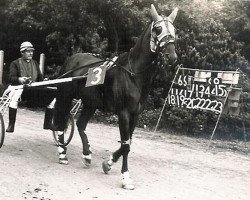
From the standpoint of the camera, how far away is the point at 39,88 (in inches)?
339

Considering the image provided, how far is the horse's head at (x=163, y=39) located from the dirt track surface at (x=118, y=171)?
1952 millimetres

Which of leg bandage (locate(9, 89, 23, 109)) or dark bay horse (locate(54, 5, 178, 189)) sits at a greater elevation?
dark bay horse (locate(54, 5, 178, 189))

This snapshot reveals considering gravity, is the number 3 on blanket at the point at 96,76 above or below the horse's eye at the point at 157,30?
below

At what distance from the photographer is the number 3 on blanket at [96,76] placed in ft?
23.9

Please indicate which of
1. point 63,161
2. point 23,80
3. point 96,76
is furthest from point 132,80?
point 23,80

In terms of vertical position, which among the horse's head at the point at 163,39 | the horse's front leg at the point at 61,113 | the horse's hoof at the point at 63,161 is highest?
the horse's head at the point at 163,39

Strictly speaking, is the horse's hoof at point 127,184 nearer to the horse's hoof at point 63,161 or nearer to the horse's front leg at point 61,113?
the horse's hoof at point 63,161

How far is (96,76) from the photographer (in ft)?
24.3

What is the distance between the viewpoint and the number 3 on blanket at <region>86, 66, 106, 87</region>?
7.29 meters

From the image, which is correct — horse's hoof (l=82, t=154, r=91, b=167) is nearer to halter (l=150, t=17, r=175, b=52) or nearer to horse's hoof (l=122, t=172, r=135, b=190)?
horse's hoof (l=122, t=172, r=135, b=190)

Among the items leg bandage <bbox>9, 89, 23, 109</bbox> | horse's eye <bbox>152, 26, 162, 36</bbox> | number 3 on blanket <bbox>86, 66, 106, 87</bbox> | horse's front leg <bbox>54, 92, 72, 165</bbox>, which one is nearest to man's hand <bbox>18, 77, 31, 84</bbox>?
leg bandage <bbox>9, 89, 23, 109</bbox>

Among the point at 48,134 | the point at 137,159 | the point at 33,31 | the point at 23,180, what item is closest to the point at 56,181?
the point at 23,180

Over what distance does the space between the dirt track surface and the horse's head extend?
1.95 m

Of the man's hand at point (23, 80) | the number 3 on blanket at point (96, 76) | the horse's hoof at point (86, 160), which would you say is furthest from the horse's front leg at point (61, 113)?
the number 3 on blanket at point (96, 76)
